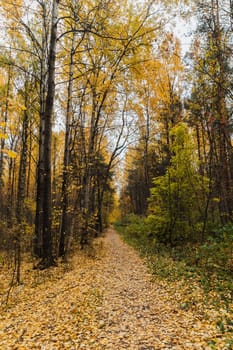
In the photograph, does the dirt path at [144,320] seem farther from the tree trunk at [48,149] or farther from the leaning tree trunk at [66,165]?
the leaning tree trunk at [66,165]

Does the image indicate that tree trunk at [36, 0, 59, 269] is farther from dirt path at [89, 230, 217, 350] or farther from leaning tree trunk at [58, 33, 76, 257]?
dirt path at [89, 230, 217, 350]

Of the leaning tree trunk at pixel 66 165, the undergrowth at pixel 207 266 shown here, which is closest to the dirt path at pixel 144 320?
the undergrowth at pixel 207 266

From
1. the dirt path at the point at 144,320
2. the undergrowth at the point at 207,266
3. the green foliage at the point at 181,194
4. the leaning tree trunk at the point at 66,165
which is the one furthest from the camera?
the green foliage at the point at 181,194

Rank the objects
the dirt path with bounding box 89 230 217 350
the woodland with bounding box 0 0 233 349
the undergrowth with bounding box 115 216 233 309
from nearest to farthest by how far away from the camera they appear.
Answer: the dirt path with bounding box 89 230 217 350
the undergrowth with bounding box 115 216 233 309
the woodland with bounding box 0 0 233 349

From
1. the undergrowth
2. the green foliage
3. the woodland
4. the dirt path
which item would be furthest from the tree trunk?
the green foliage

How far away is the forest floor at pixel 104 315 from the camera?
2.77 m

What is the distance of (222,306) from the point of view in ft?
11.7

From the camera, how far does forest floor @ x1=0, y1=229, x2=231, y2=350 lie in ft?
9.09

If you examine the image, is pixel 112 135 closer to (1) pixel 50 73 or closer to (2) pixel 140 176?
(1) pixel 50 73

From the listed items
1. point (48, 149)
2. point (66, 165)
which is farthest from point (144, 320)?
point (66, 165)

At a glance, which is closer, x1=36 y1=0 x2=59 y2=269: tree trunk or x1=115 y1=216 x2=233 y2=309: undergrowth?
x1=115 y1=216 x2=233 y2=309: undergrowth

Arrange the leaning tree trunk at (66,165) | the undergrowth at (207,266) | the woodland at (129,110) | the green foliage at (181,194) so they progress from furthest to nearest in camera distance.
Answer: the green foliage at (181,194)
the leaning tree trunk at (66,165)
the woodland at (129,110)
the undergrowth at (207,266)

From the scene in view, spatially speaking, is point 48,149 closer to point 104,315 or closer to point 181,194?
point 104,315

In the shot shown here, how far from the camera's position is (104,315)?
352 centimetres
